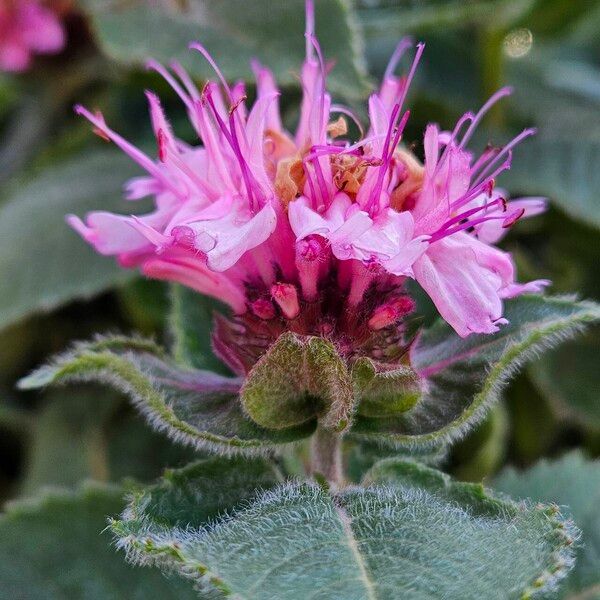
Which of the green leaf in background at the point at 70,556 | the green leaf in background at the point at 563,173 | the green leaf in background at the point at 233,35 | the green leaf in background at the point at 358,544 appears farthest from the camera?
the green leaf in background at the point at 563,173

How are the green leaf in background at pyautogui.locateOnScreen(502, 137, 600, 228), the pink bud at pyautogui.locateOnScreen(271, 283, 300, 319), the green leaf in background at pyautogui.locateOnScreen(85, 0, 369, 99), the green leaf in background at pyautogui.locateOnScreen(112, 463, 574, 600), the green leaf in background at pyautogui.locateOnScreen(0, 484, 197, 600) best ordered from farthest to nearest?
the green leaf in background at pyautogui.locateOnScreen(502, 137, 600, 228) < the green leaf in background at pyautogui.locateOnScreen(85, 0, 369, 99) < the green leaf in background at pyautogui.locateOnScreen(0, 484, 197, 600) < the pink bud at pyautogui.locateOnScreen(271, 283, 300, 319) < the green leaf in background at pyautogui.locateOnScreen(112, 463, 574, 600)

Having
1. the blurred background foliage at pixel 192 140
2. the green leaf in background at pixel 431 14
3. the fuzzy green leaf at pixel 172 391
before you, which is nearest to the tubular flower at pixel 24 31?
the blurred background foliage at pixel 192 140

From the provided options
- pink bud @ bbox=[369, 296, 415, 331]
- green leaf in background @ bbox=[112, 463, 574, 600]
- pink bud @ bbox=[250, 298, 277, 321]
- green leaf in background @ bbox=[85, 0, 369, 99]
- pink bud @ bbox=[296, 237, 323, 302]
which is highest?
green leaf in background @ bbox=[85, 0, 369, 99]

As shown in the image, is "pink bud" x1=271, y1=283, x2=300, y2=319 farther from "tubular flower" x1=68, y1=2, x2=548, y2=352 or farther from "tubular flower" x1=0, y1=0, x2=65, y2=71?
"tubular flower" x1=0, y1=0, x2=65, y2=71

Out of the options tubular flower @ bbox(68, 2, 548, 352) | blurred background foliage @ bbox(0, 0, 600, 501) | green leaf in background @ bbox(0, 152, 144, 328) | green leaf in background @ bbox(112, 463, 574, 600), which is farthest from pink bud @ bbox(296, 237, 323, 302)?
green leaf in background @ bbox(0, 152, 144, 328)

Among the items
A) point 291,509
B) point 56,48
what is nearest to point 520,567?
point 291,509

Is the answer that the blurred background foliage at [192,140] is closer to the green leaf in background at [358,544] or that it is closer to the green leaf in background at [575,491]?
the green leaf in background at [575,491]
